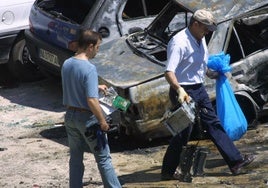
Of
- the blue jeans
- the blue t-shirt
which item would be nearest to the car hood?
the blue jeans

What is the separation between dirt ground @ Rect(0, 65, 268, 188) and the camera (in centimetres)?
686

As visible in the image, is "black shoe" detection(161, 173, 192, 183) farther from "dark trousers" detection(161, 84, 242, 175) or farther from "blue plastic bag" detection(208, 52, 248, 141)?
"blue plastic bag" detection(208, 52, 248, 141)

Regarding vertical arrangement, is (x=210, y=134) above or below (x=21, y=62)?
above

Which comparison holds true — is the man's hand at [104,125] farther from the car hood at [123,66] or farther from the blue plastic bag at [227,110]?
the car hood at [123,66]

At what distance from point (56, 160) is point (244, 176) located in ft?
7.30

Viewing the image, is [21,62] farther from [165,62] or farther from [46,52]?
[165,62]

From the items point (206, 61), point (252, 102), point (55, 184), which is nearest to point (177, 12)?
point (252, 102)

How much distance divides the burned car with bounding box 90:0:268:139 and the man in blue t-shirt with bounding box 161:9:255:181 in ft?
3.66

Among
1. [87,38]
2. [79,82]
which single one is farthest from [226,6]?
[79,82]

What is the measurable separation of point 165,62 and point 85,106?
255 centimetres

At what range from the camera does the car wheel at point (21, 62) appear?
11.0 metres

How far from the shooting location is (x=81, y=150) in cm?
619

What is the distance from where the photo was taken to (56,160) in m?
8.00

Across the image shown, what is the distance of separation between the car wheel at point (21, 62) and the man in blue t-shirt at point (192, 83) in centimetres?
469
